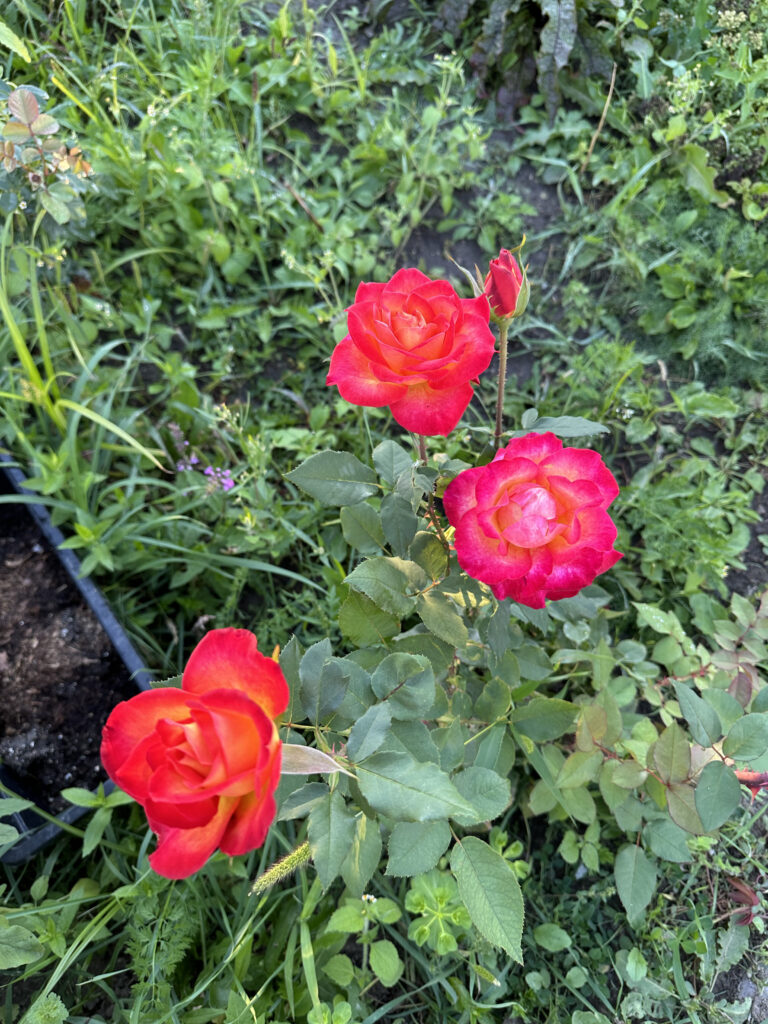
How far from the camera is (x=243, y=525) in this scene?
1834 millimetres

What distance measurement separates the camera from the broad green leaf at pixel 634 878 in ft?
3.98

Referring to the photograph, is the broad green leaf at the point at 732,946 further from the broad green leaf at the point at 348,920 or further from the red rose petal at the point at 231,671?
the red rose petal at the point at 231,671

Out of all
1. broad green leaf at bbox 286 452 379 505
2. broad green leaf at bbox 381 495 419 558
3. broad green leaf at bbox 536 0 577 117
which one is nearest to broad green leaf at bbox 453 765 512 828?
broad green leaf at bbox 381 495 419 558

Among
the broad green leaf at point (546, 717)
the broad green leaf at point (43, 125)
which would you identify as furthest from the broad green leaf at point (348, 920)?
the broad green leaf at point (43, 125)

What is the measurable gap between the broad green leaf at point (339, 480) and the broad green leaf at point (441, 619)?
8.2 inches

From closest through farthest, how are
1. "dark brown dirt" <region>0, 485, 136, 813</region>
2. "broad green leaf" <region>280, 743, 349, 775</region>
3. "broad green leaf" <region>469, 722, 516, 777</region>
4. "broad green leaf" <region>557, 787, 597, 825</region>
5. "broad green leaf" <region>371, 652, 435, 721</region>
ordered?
"broad green leaf" <region>280, 743, 349, 775</region>
"broad green leaf" <region>371, 652, 435, 721</region>
"broad green leaf" <region>469, 722, 516, 777</region>
"broad green leaf" <region>557, 787, 597, 825</region>
"dark brown dirt" <region>0, 485, 136, 813</region>

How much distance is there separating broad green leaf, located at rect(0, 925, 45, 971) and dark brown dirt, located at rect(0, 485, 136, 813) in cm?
45

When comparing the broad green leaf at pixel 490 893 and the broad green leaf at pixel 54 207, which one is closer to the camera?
the broad green leaf at pixel 490 893

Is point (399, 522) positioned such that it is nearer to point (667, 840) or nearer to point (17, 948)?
point (667, 840)

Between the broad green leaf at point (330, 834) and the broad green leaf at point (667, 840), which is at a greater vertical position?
the broad green leaf at point (330, 834)

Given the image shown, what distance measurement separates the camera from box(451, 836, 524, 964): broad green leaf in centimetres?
95

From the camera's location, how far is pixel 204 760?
64 cm

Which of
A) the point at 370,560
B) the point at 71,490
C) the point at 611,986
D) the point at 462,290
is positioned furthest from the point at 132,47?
the point at 611,986

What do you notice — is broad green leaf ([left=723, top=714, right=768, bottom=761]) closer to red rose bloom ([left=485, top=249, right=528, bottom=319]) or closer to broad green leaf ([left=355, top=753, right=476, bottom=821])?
broad green leaf ([left=355, top=753, right=476, bottom=821])
